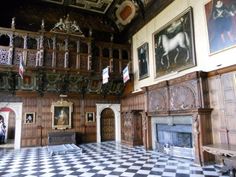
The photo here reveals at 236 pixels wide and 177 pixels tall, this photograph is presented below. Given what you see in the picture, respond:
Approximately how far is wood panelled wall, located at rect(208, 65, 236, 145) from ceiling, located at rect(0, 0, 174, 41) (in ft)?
16.2

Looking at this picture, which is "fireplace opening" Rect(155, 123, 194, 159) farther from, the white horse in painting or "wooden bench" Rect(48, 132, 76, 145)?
"wooden bench" Rect(48, 132, 76, 145)

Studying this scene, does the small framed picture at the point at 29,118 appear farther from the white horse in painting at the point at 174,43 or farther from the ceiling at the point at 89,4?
the white horse in painting at the point at 174,43

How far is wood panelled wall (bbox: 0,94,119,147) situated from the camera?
10.8 meters

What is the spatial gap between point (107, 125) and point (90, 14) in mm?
7365

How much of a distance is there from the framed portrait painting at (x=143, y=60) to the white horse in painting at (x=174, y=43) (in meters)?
1.34

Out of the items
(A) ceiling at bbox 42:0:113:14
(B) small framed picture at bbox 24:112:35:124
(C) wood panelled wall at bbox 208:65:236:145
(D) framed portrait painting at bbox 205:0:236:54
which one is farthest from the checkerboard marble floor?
(A) ceiling at bbox 42:0:113:14

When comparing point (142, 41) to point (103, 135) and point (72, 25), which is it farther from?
point (103, 135)

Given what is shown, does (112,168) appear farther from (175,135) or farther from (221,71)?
(221,71)

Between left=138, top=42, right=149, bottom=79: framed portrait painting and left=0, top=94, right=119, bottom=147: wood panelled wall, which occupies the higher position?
left=138, top=42, right=149, bottom=79: framed portrait painting

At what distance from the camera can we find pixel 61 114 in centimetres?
1163

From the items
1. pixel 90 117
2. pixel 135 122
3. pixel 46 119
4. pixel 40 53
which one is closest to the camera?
pixel 40 53

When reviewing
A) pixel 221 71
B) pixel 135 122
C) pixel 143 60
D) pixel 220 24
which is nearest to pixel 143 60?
pixel 143 60

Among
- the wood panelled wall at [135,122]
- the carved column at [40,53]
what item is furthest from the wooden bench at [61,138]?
the carved column at [40,53]

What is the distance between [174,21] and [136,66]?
399 cm
